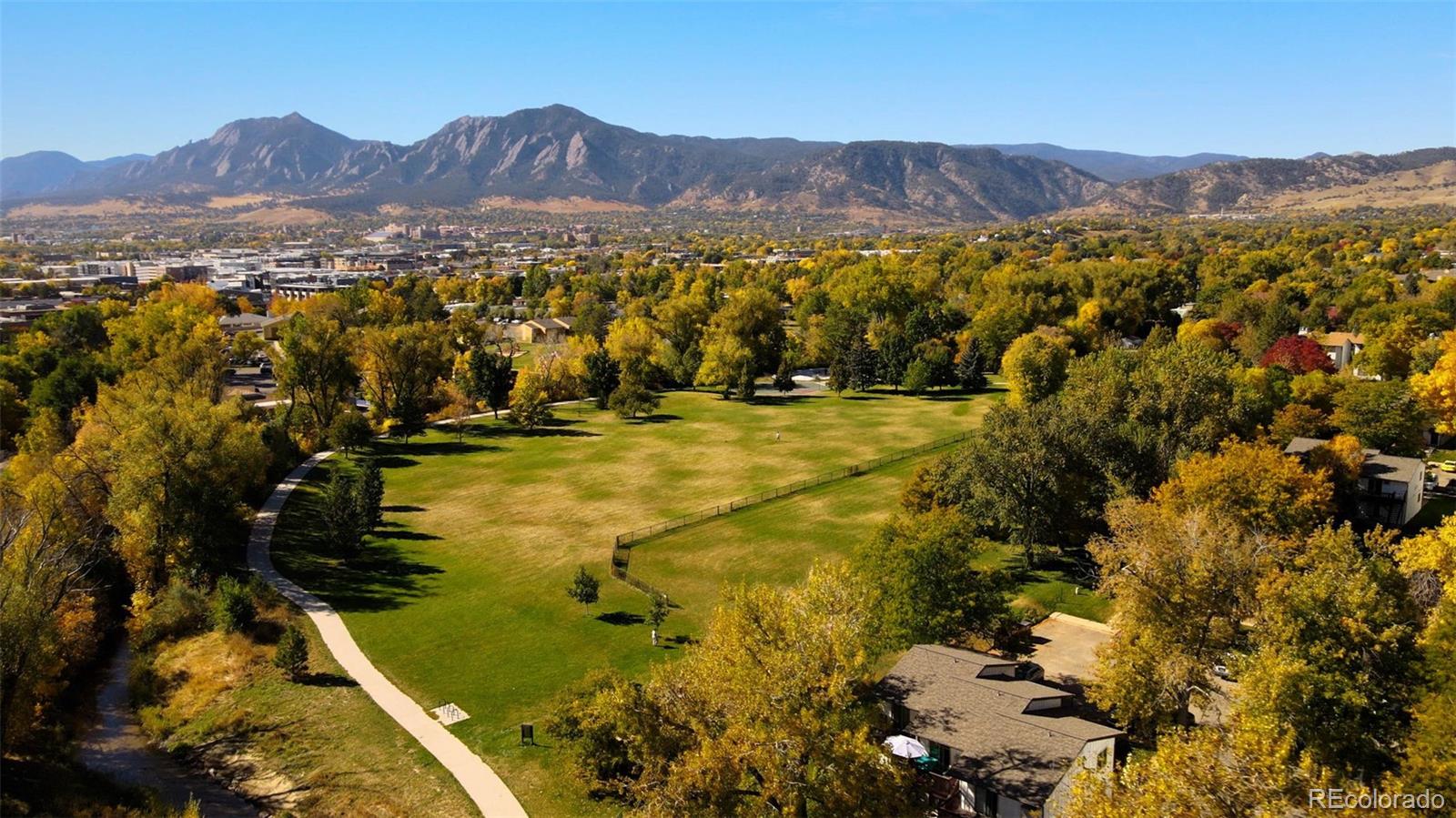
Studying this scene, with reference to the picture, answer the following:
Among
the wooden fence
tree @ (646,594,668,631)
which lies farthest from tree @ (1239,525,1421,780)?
the wooden fence

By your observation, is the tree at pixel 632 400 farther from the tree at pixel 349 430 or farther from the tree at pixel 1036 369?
the tree at pixel 1036 369

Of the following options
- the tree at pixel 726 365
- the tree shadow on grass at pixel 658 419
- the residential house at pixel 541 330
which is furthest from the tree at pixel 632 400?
the residential house at pixel 541 330

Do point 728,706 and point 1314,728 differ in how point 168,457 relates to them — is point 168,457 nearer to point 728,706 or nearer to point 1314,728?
point 728,706

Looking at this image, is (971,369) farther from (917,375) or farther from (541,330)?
(541,330)

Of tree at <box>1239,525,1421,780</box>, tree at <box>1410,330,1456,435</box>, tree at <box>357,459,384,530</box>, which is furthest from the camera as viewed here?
A: tree at <box>1410,330,1456,435</box>

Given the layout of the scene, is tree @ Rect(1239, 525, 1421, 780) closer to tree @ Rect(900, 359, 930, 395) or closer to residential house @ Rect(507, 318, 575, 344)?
tree @ Rect(900, 359, 930, 395)
